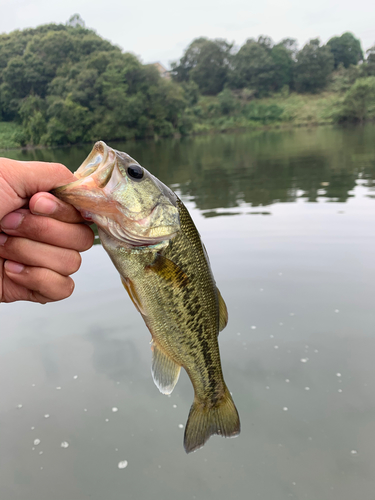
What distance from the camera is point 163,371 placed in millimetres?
2094

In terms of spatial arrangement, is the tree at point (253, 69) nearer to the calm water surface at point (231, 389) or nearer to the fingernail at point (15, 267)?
the calm water surface at point (231, 389)

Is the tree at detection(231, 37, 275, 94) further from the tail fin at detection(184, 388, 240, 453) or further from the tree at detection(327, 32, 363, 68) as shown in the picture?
the tail fin at detection(184, 388, 240, 453)

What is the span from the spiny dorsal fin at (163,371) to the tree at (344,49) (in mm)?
121757

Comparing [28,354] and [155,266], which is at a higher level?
[155,266]

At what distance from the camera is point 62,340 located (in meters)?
4.96

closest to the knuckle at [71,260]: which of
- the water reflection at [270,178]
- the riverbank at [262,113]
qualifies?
the water reflection at [270,178]

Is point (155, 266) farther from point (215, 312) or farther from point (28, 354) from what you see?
point (28, 354)

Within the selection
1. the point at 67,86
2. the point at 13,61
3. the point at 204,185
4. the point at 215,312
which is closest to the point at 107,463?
the point at 215,312

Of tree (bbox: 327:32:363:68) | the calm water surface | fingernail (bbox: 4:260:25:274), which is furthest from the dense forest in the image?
fingernail (bbox: 4:260:25:274)

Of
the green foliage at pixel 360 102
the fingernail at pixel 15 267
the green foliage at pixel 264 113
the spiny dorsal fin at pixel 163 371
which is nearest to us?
the fingernail at pixel 15 267

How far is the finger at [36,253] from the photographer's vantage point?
71.6 inches

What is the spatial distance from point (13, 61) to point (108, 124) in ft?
80.3

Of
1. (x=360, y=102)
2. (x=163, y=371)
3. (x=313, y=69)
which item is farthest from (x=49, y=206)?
(x=313, y=69)

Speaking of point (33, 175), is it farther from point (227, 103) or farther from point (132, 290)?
point (227, 103)
